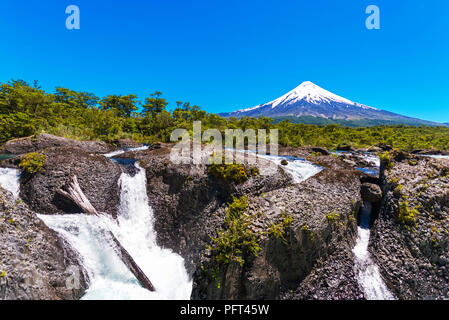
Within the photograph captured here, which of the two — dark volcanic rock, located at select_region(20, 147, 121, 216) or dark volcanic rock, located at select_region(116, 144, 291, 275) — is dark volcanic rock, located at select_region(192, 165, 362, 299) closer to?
dark volcanic rock, located at select_region(116, 144, 291, 275)

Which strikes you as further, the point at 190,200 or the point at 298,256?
the point at 190,200

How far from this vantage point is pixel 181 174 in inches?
386

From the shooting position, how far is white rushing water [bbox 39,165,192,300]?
6.45 m

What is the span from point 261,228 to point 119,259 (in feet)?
19.2

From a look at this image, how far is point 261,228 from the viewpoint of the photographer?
588 centimetres

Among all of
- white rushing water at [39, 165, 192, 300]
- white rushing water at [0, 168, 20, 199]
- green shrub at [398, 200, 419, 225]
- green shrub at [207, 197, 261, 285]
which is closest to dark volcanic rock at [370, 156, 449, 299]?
green shrub at [398, 200, 419, 225]

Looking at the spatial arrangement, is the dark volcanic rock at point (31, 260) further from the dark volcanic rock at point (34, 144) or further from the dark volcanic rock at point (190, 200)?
the dark volcanic rock at point (34, 144)

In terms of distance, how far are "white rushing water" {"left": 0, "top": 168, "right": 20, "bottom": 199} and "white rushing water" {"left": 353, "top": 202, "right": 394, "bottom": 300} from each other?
1529 cm

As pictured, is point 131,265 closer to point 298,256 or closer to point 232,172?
point 232,172

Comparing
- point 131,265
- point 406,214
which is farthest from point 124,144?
point 406,214

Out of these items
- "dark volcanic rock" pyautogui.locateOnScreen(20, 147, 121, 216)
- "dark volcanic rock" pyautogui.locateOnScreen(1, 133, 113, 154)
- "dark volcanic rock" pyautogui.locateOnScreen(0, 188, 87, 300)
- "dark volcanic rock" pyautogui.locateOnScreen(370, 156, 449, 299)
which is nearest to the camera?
"dark volcanic rock" pyautogui.locateOnScreen(0, 188, 87, 300)
